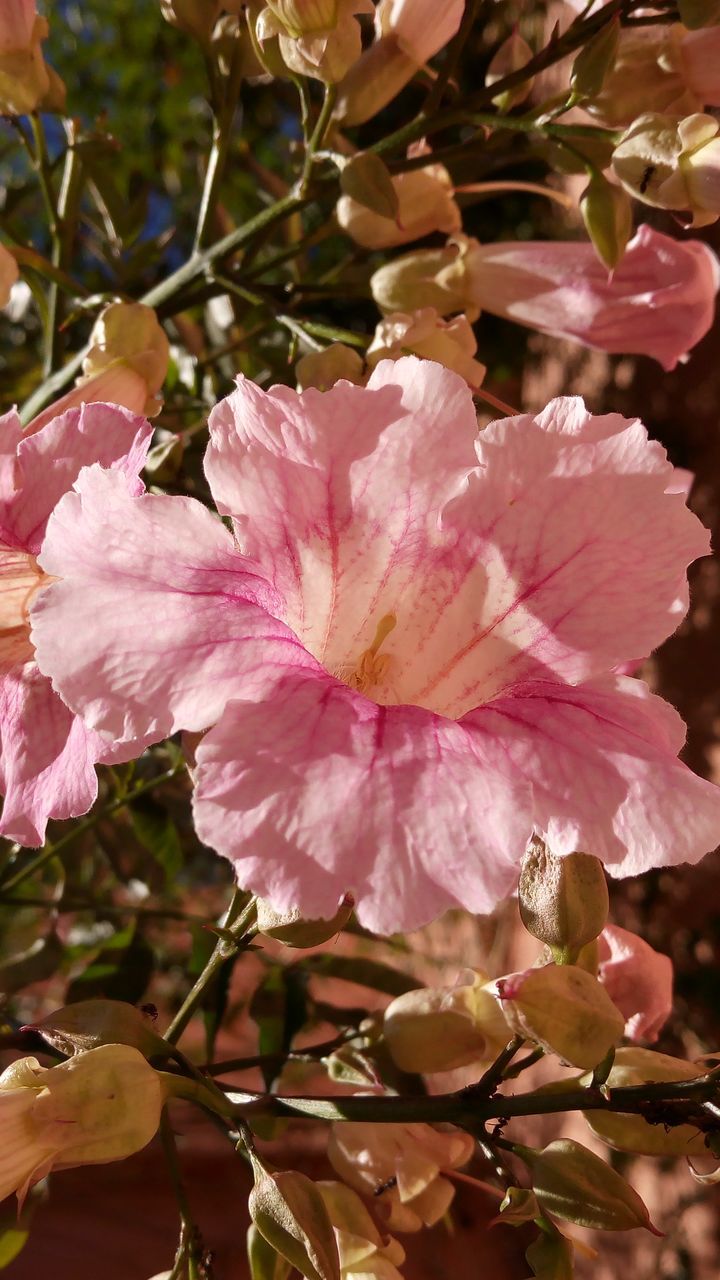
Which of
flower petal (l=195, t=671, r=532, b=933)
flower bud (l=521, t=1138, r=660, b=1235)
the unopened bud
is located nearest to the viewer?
flower petal (l=195, t=671, r=532, b=933)

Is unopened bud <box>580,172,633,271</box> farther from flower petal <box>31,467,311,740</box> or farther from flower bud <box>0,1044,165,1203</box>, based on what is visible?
flower bud <box>0,1044,165,1203</box>

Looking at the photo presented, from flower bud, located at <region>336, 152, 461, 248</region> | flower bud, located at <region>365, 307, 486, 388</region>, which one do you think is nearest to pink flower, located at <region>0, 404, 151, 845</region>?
flower bud, located at <region>365, 307, 486, 388</region>

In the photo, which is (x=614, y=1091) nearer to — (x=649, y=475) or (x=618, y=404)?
(x=649, y=475)

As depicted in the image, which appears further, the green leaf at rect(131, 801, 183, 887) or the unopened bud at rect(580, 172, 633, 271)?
the green leaf at rect(131, 801, 183, 887)

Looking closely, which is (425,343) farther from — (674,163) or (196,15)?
(196,15)

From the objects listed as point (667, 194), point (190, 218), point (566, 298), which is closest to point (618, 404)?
point (190, 218)
